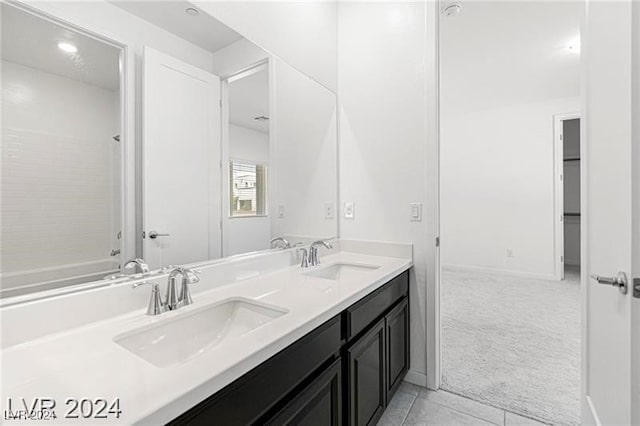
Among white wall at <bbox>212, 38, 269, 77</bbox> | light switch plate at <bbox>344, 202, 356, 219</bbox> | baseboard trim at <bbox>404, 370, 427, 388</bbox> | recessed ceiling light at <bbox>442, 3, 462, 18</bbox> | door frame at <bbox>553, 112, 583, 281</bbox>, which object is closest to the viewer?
white wall at <bbox>212, 38, 269, 77</bbox>

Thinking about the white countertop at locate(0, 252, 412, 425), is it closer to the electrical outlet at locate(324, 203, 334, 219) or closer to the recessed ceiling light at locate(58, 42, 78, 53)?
the recessed ceiling light at locate(58, 42, 78, 53)

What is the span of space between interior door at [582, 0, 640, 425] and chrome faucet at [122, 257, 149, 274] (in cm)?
164

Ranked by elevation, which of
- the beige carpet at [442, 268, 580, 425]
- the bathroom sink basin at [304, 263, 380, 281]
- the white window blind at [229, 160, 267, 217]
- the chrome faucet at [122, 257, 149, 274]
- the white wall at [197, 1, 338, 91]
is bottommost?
the beige carpet at [442, 268, 580, 425]

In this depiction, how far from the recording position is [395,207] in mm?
2102

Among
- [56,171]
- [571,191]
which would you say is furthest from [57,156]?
[571,191]

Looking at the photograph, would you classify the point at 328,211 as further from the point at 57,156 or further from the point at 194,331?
the point at 57,156

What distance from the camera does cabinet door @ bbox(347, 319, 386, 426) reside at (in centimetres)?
126

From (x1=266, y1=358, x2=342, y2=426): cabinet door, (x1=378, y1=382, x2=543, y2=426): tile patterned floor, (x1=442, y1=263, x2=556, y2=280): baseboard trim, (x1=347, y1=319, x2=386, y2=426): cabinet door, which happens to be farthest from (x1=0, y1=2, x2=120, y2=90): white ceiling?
(x1=442, y1=263, x2=556, y2=280): baseboard trim

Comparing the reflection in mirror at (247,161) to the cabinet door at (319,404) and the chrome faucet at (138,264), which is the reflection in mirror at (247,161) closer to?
the chrome faucet at (138,264)

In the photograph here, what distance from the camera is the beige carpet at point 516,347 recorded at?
72.7 inches

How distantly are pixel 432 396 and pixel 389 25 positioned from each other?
2440mm

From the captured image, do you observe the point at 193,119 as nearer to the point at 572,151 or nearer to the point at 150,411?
the point at 150,411

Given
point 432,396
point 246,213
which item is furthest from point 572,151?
point 246,213

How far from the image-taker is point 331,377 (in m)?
1.11
